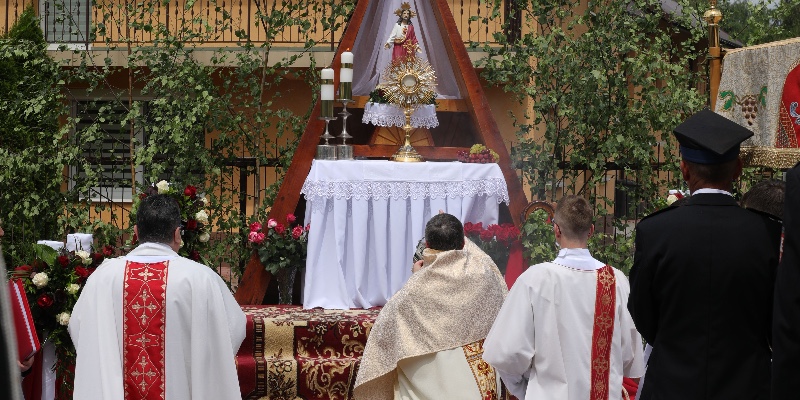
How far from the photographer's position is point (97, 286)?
4969 millimetres

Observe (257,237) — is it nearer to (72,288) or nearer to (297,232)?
(297,232)

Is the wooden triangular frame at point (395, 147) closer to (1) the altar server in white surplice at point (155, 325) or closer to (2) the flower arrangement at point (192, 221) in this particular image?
(2) the flower arrangement at point (192, 221)

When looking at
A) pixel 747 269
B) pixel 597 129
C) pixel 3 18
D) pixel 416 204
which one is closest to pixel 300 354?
pixel 416 204

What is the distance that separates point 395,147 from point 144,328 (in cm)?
421

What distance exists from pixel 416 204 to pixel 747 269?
4.63 m

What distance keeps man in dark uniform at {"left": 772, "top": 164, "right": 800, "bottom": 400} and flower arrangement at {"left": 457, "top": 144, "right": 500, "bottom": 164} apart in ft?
19.1

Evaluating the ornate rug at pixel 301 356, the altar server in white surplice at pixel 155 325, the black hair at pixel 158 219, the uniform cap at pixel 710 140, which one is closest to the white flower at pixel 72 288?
the ornate rug at pixel 301 356

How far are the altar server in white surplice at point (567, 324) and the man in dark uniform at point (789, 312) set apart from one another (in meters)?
2.35

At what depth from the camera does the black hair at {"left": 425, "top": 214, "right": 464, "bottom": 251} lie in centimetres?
598

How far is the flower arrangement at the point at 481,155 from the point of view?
8367mm

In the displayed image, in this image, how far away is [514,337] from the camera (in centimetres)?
492

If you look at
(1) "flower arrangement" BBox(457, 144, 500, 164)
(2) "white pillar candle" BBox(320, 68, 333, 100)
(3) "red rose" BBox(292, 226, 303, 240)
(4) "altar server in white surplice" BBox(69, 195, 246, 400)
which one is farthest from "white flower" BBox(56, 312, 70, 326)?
(1) "flower arrangement" BBox(457, 144, 500, 164)

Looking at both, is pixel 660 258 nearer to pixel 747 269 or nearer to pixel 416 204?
pixel 747 269

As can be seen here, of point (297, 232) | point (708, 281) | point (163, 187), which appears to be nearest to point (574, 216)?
point (708, 281)
